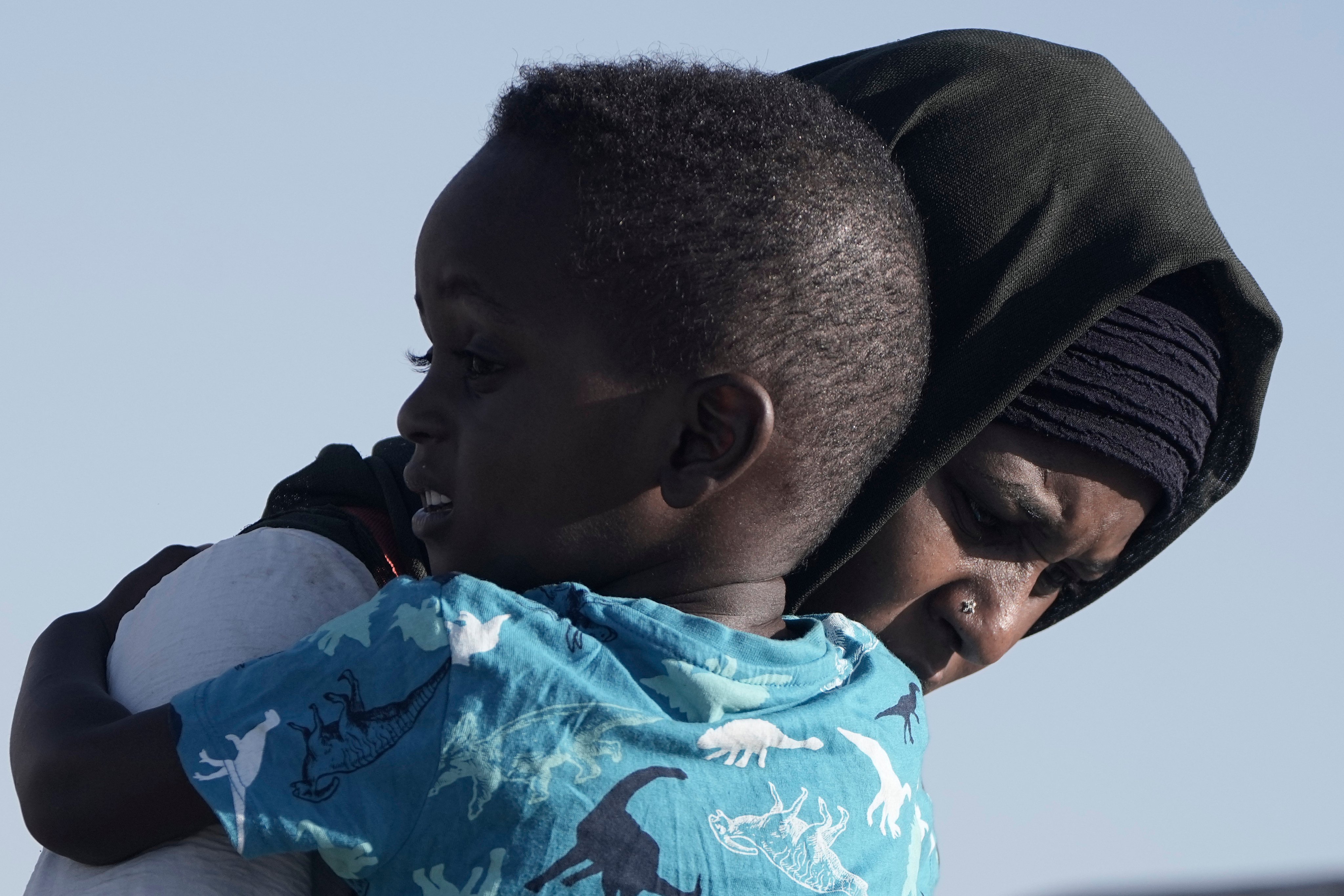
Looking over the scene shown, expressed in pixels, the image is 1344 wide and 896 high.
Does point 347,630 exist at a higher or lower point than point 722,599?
higher

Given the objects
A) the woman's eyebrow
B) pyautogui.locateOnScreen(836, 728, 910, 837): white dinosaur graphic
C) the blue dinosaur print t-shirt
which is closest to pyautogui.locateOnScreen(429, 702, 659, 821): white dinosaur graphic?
the blue dinosaur print t-shirt

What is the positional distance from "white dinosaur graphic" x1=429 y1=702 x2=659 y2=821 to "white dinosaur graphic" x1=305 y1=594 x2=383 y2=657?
0.49 ft

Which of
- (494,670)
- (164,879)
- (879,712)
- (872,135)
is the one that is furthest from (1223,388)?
(164,879)

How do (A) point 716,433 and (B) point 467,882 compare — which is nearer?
(B) point 467,882

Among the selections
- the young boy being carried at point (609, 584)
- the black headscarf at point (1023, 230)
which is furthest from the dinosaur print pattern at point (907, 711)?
the black headscarf at point (1023, 230)

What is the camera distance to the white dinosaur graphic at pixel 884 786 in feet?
6.21

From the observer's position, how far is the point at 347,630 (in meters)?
1.66

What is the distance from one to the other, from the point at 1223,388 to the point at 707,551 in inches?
52.3

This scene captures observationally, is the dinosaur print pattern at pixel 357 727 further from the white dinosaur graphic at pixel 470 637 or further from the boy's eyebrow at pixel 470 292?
the boy's eyebrow at pixel 470 292

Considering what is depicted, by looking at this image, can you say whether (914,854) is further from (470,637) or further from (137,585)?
(137,585)

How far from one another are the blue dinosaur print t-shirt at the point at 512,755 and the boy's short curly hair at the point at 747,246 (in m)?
0.36

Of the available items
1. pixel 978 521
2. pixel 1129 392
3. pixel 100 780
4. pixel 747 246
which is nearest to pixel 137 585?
pixel 100 780

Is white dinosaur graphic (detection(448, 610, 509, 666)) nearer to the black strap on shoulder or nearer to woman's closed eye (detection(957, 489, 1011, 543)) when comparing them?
the black strap on shoulder

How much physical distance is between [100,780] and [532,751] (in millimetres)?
445
